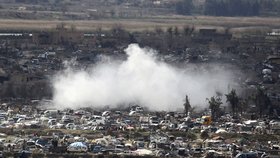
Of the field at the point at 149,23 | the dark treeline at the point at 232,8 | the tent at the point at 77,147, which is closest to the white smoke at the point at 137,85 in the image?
the tent at the point at 77,147

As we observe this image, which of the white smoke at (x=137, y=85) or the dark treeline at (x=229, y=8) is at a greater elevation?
the white smoke at (x=137, y=85)

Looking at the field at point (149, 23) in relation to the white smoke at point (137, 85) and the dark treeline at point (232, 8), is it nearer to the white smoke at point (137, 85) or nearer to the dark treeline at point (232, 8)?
the dark treeline at point (232, 8)

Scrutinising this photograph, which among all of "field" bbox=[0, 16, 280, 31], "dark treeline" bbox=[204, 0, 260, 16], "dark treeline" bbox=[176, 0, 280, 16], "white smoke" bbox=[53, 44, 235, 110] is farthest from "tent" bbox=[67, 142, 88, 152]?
"dark treeline" bbox=[204, 0, 260, 16]

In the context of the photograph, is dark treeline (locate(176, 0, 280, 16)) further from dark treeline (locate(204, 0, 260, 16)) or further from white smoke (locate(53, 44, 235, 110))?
white smoke (locate(53, 44, 235, 110))

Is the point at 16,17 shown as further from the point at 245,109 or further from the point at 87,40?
the point at 245,109

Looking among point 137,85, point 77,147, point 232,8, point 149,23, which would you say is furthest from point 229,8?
point 77,147

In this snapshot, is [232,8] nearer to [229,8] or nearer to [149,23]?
[229,8]

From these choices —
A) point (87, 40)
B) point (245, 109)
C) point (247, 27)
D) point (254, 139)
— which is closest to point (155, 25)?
point (247, 27)
